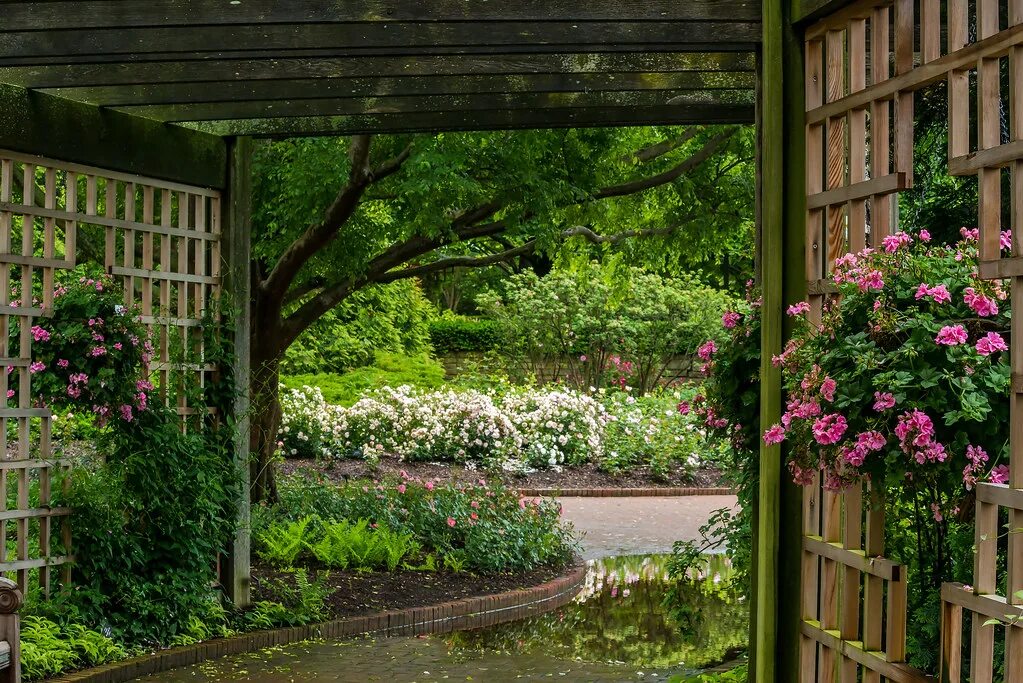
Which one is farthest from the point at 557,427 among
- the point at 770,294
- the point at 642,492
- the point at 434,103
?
the point at 770,294

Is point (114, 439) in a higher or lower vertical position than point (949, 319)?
lower

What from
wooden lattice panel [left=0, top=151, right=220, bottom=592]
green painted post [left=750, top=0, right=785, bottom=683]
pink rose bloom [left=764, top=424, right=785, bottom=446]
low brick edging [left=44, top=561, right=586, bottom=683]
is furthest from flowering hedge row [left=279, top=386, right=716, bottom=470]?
pink rose bloom [left=764, top=424, right=785, bottom=446]

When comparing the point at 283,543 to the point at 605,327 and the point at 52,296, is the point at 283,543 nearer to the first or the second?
the point at 52,296

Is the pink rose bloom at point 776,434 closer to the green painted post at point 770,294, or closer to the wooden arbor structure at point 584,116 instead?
the wooden arbor structure at point 584,116

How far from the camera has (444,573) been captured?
8.91m

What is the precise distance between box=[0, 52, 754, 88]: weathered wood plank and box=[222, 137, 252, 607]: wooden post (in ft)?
5.22

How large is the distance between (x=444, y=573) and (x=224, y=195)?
3.24m

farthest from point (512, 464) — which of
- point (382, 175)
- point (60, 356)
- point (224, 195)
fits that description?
point (60, 356)

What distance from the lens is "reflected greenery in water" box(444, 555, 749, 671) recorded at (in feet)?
23.0

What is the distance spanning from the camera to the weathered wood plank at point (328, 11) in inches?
181

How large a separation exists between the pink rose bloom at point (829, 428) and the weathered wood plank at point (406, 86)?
2.66m

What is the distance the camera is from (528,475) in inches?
576

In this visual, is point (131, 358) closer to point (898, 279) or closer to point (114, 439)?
point (114, 439)

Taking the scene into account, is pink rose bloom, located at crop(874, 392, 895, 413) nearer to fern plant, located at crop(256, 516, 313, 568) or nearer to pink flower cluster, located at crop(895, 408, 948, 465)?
pink flower cluster, located at crop(895, 408, 948, 465)
